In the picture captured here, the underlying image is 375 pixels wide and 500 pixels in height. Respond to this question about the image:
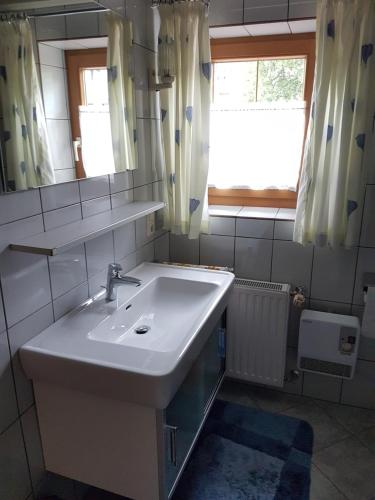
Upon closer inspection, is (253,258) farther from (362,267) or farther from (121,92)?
(121,92)

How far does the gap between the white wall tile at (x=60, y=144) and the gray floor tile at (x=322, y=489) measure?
1.72 m

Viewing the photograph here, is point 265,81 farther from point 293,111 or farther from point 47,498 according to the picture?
point 47,498

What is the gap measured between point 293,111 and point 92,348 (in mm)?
1616

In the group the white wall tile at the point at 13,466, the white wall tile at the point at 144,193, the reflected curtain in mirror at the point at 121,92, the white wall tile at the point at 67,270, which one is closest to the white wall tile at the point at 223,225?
the white wall tile at the point at 144,193

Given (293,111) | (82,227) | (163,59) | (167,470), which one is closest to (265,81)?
(293,111)

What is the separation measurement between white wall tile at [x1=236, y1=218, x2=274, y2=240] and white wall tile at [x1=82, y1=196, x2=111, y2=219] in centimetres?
77

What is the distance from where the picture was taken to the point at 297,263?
6.92ft

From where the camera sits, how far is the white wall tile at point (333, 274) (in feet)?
6.62

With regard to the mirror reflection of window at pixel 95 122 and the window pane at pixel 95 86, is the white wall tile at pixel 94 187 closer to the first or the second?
the mirror reflection of window at pixel 95 122

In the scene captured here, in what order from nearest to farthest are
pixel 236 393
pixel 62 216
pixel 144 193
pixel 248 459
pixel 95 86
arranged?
pixel 62 216
pixel 95 86
pixel 248 459
pixel 144 193
pixel 236 393

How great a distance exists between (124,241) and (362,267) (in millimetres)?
1205

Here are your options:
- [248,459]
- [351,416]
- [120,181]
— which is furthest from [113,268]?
[351,416]

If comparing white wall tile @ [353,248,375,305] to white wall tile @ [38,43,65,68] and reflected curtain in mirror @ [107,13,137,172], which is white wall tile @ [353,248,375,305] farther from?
white wall tile @ [38,43,65,68]

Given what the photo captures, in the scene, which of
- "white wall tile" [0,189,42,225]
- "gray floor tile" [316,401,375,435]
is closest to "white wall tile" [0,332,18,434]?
"white wall tile" [0,189,42,225]
